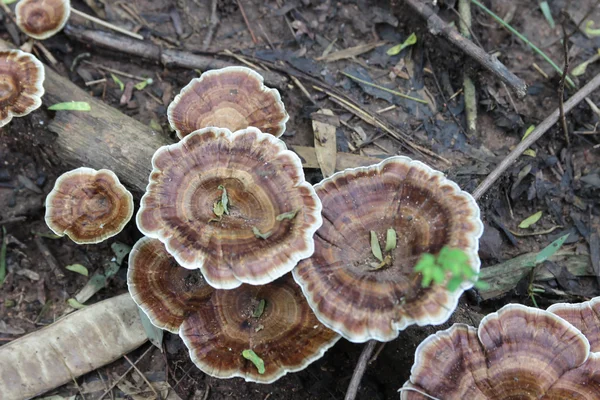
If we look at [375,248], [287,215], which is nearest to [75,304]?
[287,215]

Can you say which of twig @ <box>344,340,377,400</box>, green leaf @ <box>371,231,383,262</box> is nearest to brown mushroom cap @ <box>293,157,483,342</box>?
green leaf @ <box>371,231,383,262</box>

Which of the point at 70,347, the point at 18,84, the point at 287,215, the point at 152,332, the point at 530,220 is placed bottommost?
the point at 70,347

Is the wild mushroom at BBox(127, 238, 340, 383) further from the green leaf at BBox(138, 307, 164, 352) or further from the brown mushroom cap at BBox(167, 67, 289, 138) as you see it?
the brown mushroom cap at BBox(167, 67, 289, 138)

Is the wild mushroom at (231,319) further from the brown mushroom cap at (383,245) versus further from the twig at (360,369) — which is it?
the brown mushroom cap at (383,245)

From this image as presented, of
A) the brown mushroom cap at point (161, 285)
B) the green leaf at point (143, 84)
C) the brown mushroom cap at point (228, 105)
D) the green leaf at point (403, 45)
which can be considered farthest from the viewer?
the green leaf at point (403, 45)

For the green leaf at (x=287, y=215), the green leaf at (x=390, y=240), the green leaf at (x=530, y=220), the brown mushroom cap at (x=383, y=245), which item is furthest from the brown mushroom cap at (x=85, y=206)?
the green leaf at (x=530, y=220)

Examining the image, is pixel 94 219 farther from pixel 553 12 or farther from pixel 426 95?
pixel 553 12

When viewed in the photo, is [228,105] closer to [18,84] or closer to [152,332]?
[18,84]
